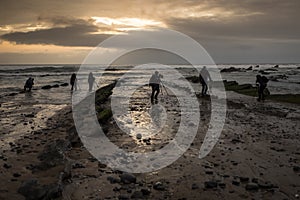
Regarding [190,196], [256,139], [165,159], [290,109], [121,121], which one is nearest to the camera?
[190,196]

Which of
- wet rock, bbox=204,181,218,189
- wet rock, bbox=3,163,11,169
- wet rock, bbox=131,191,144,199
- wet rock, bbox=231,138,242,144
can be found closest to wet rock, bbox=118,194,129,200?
wet rock, bbox=131,191,144,199

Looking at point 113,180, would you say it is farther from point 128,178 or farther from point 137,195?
point 137,195

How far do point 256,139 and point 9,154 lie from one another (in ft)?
30.8

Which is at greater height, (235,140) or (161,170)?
(235,140)

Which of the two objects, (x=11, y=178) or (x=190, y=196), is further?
(x=11, y=178)

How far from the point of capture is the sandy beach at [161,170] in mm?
7855

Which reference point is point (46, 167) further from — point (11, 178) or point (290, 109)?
point (290, 109)

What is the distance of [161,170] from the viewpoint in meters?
9.66

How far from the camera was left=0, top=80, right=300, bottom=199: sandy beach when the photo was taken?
25.8 feet

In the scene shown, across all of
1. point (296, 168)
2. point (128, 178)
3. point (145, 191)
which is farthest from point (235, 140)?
point (145, 191)

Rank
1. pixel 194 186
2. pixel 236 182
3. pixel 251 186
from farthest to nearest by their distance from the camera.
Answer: pixel 236 182 < pixel 194 186 < pixel 251 186

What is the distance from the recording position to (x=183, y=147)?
12250mm

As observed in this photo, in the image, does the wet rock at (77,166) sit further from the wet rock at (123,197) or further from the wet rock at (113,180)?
the wet rock at (123,197)

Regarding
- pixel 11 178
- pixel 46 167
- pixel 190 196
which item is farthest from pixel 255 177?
pixel 11 178
